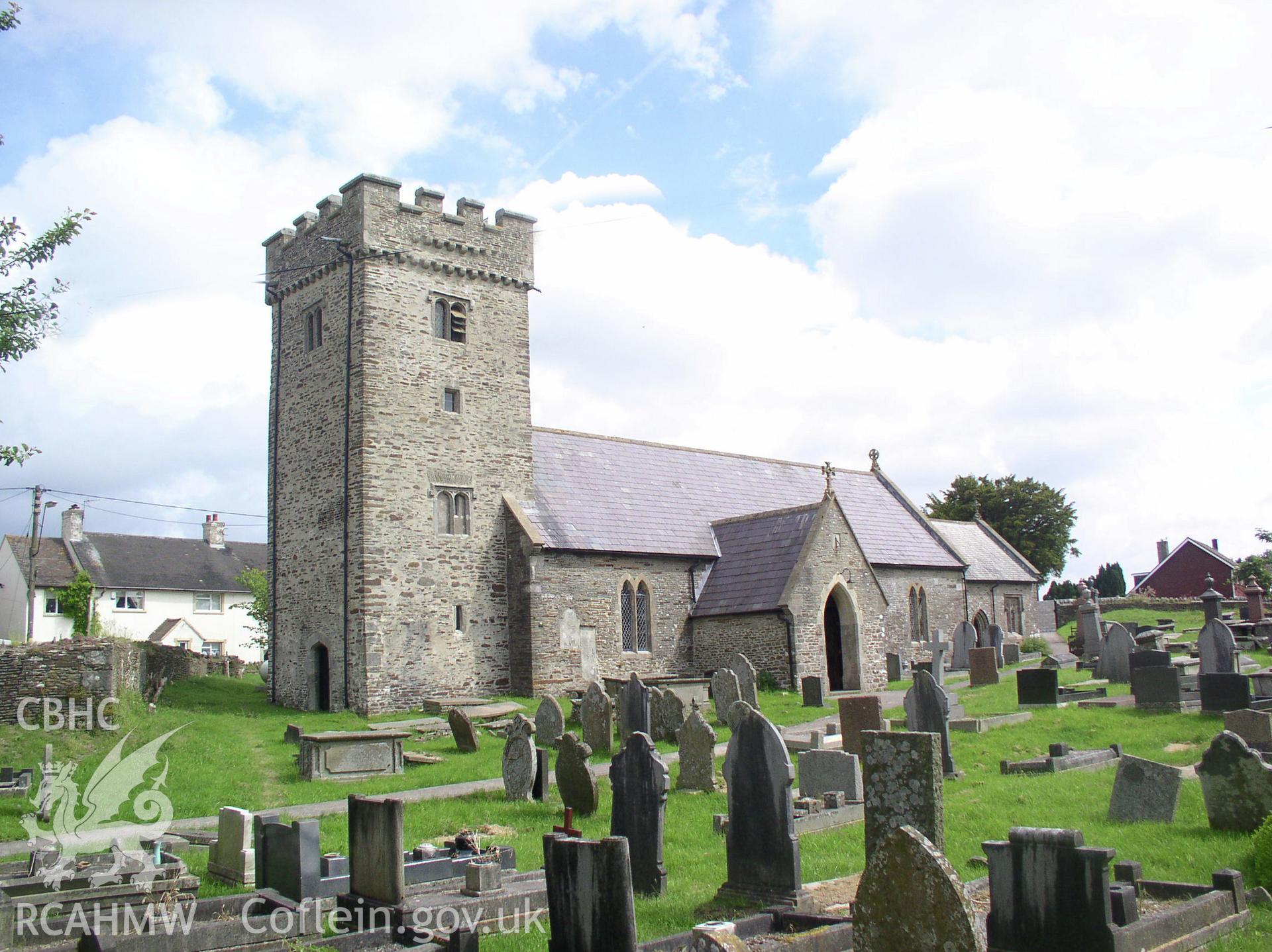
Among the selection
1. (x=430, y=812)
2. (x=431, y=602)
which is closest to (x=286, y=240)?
(x=431, y=602)

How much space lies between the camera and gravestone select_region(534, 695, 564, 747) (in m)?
17.7

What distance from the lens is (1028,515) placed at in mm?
58438

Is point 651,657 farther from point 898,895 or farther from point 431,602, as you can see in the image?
point 898,895

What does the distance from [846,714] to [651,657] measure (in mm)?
12647

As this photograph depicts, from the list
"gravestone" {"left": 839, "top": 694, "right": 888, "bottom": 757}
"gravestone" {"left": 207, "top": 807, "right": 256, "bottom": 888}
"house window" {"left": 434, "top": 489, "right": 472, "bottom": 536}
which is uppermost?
"house window" {"left": 434, "top": 489, "right": 472, "bottom": 536}

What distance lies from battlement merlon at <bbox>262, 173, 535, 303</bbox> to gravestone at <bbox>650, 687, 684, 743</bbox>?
42.8ft

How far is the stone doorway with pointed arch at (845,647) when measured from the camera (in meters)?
26.9

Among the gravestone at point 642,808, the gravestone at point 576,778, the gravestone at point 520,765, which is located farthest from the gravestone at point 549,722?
the gravestone at point 642,808

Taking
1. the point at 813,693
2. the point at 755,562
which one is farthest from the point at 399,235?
the point at 813,693

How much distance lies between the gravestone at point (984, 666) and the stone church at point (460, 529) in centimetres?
287

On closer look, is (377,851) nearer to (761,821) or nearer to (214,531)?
(761,821)

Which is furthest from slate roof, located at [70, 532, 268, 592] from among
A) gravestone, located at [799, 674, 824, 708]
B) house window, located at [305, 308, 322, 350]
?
gravestone, located at [799, 674, 824, 708]

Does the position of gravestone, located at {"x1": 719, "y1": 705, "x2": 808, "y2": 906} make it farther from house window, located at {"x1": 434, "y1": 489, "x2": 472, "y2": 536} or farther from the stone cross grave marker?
the stone cross grave marker

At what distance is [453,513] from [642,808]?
1714 cm
